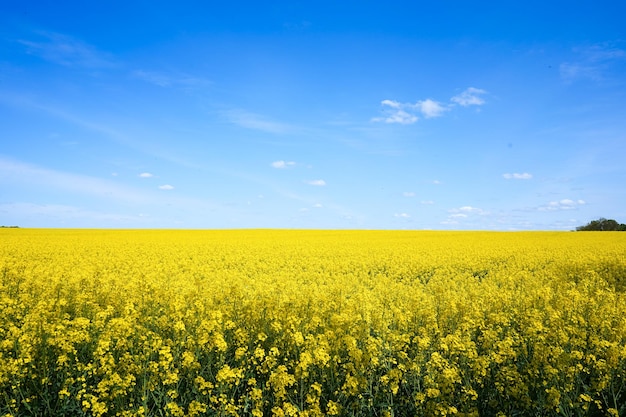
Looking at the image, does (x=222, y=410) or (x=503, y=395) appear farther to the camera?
(x=503, y=395)

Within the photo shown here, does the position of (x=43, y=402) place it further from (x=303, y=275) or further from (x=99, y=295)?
(x=303, y=275)

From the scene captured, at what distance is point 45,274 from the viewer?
12.5 meters

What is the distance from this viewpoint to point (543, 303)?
10.1 meters

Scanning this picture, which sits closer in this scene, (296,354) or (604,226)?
(296,354)

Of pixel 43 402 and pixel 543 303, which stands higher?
pixel 543 303

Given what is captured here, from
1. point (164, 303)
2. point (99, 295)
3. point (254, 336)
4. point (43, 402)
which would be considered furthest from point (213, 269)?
point (43, 402)

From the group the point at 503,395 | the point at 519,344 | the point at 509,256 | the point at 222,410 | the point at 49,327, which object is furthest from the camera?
the point at 509,256

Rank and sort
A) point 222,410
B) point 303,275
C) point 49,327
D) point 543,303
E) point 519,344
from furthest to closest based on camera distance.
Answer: point 303,275 → point 543,303 → point 519,344 → point 49,327 → point 222,410

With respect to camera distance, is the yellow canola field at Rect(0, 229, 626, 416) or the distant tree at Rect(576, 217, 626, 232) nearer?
the yellow canola field at Rect(0, 229, 626, 416)

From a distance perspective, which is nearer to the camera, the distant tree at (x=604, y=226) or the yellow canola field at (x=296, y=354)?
the yellow canola field at (x=296, y=354)

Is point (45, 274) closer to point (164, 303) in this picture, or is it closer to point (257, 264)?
point (164, 303)

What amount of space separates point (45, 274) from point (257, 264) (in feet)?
28.7

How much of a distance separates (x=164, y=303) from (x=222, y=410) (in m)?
4.62

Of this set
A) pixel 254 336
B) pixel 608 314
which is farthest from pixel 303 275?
pixel 608 314
